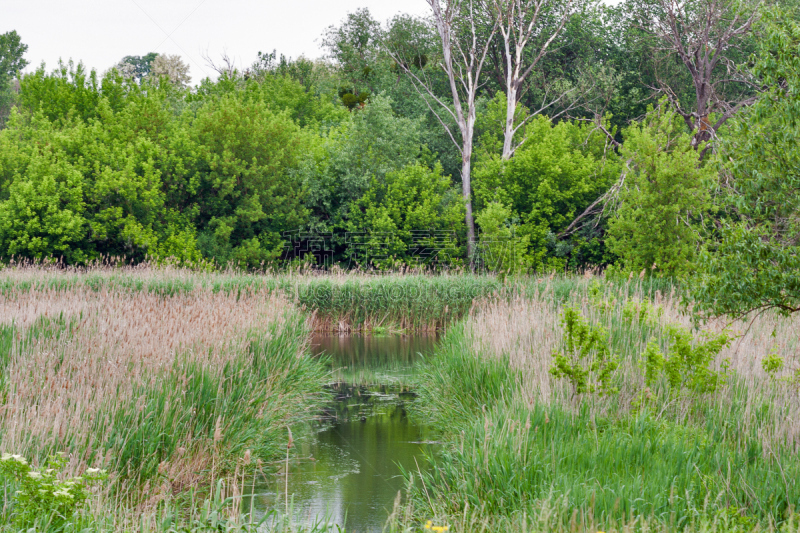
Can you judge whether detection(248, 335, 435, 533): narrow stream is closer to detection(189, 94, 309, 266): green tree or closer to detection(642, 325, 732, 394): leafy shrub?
detection(642, 325, 732, 394): leafy shrub

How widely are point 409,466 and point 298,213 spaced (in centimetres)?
2185

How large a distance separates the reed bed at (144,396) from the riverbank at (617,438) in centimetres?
176

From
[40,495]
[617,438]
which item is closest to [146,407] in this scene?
[40,495]

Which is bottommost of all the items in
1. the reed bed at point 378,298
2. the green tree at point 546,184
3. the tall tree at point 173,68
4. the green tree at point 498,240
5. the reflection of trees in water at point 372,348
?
the reflection of trees in water at point 372,348

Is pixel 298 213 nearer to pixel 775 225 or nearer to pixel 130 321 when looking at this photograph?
pixel 130 321

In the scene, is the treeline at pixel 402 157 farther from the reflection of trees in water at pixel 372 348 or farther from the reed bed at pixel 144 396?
the reed bed at pixel 144 396

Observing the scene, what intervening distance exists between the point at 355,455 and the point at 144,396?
2.73 meters

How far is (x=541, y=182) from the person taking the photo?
2806 cm

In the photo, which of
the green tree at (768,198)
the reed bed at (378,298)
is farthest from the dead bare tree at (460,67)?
the green tree at (768,198)

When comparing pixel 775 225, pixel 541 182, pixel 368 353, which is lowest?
pixel 368 353

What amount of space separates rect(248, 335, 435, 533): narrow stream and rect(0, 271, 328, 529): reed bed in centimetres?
37

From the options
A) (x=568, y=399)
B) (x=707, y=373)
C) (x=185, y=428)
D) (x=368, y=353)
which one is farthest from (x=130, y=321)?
(x=368, y=353)

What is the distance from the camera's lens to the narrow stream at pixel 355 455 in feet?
20.2

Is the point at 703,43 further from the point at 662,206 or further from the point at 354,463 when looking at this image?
the point at 354,463
